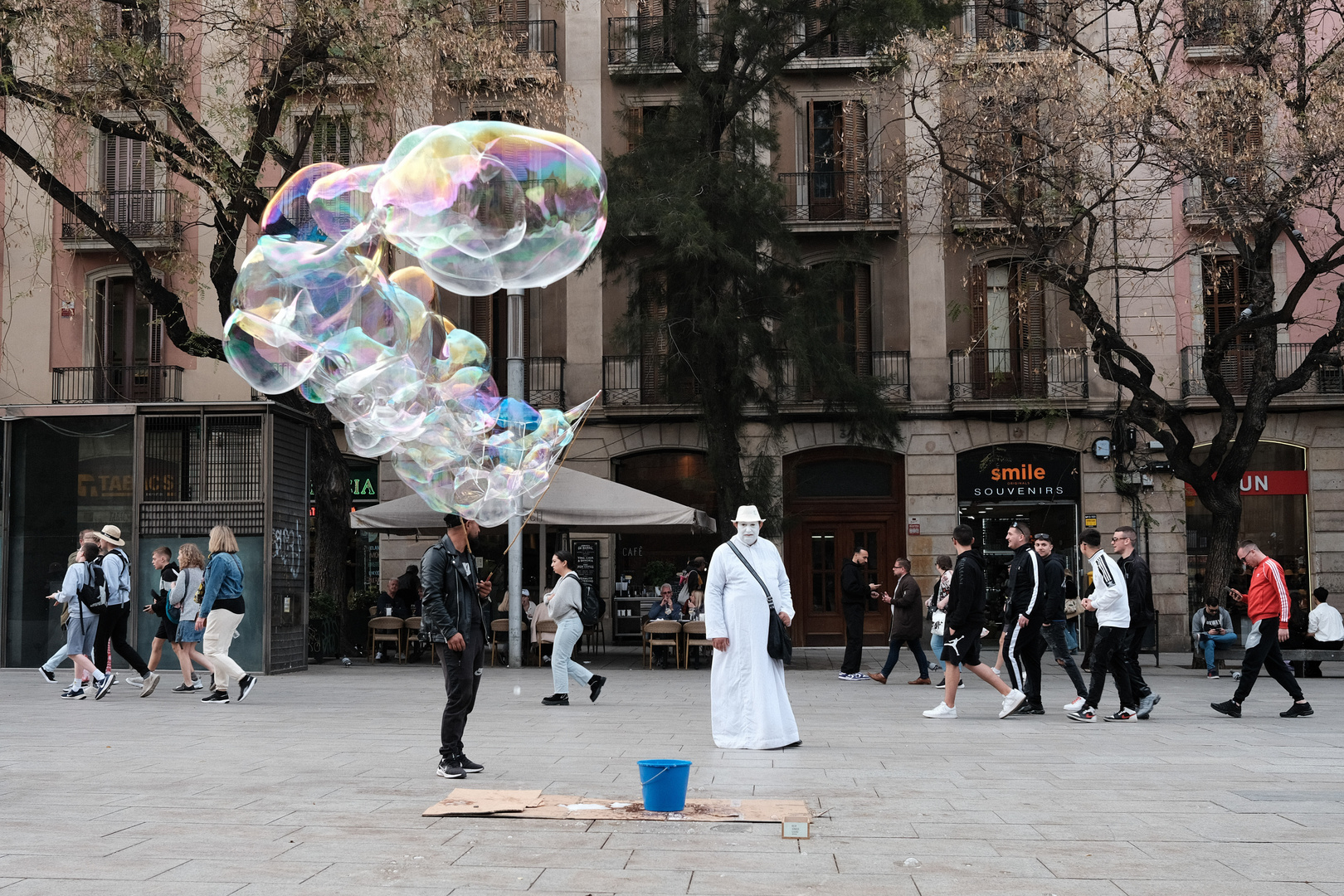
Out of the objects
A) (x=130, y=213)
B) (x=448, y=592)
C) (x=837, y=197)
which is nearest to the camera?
(x=448, y=592)

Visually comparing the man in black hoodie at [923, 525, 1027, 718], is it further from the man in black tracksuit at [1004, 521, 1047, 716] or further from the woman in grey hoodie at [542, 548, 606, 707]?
the woman in grey hoodie at [542, 548, 606, 707]

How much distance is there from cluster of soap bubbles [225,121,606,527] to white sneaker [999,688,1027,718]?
5136 mm

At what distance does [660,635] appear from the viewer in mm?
21422

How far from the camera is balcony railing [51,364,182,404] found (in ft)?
90.9

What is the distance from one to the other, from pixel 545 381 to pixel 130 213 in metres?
9.73

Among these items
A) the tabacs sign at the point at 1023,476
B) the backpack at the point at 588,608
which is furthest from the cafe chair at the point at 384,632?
the tabacs sign at the point at 1023,476

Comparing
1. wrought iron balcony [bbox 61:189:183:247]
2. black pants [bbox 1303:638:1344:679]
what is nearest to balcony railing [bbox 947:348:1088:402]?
black pants [bbox 1303:638:1344:679]

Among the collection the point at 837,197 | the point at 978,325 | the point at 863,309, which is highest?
the point at 837,197

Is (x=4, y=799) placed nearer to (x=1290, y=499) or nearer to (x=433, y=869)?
(x=433, y=869)

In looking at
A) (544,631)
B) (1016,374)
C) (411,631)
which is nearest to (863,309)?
(1016,374)

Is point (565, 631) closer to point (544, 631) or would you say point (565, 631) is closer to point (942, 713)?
point (942, 713)

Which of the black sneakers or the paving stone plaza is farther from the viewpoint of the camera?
the black sneakers

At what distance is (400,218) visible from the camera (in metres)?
9.25

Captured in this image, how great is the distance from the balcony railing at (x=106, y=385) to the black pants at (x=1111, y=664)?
20965mm
